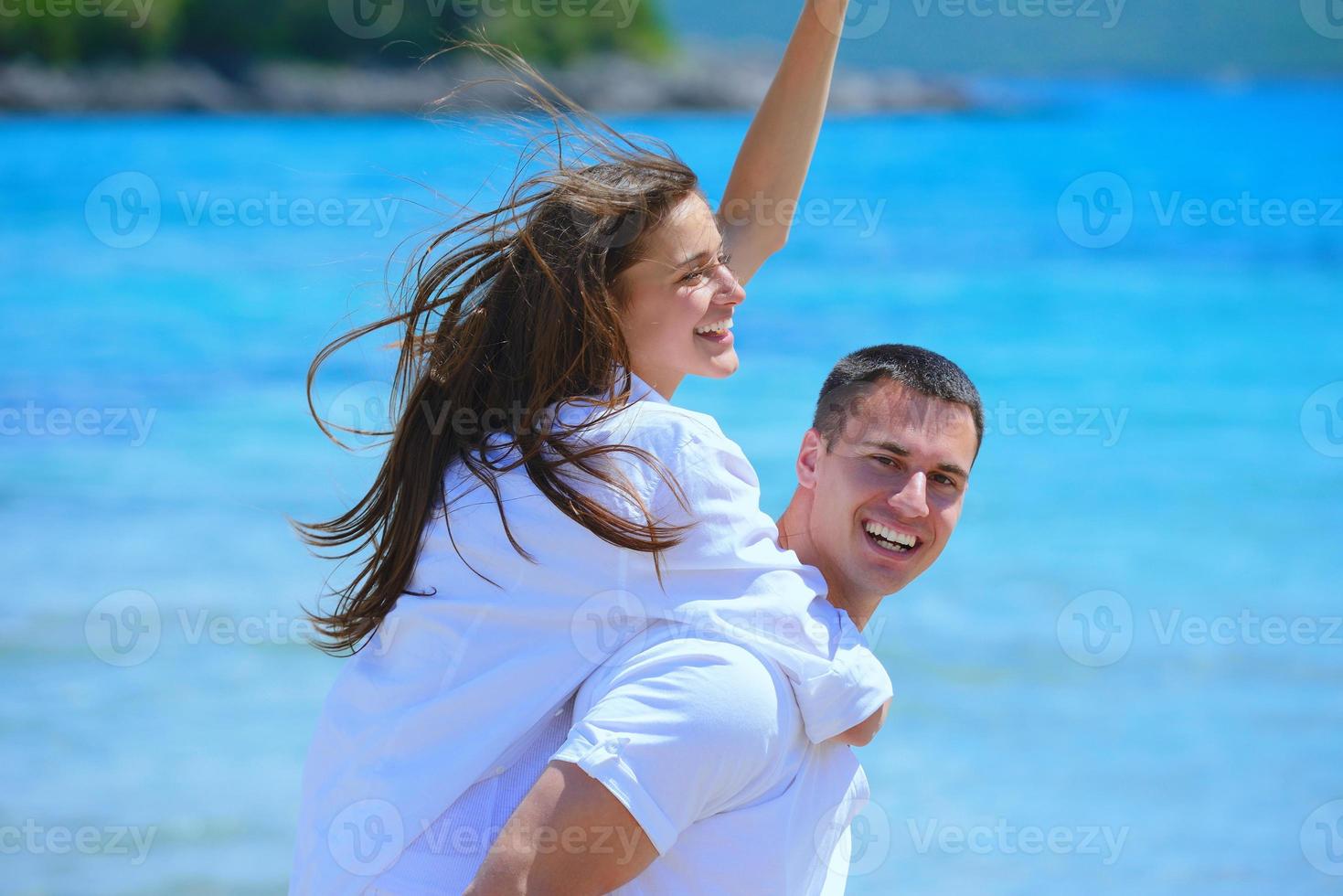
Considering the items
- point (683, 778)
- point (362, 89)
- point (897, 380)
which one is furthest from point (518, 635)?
point (362, 89)

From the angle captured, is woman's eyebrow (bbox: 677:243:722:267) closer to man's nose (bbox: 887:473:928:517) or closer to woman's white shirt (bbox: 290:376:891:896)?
woman's white shirt (bbox: 290:376:891:896)

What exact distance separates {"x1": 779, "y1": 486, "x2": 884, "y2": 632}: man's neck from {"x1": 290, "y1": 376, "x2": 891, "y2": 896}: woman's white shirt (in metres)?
0.39

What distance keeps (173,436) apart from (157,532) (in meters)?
2.50

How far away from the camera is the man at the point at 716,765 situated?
1.99 meters

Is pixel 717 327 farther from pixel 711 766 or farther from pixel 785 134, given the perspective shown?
pixel 711 766

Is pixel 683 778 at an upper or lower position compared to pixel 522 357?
lower

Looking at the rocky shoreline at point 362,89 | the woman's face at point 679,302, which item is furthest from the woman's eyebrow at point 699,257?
the rocky shoreline at point 362,89

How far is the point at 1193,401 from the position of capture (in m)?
13.0

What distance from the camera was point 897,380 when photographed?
277 centimetres

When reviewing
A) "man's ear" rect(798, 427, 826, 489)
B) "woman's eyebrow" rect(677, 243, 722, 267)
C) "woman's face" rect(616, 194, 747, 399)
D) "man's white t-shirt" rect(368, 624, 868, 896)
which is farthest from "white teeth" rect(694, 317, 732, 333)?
"man's white t-shirt" rect(368, 624, 868, 896)

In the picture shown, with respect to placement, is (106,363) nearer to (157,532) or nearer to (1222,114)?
(157,532)

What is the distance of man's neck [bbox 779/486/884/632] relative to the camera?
269 cm

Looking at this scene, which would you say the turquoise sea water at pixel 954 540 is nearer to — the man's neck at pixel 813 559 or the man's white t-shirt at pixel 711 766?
Answer: the man's neck at pixel 813 559

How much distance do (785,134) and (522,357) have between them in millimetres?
1111
